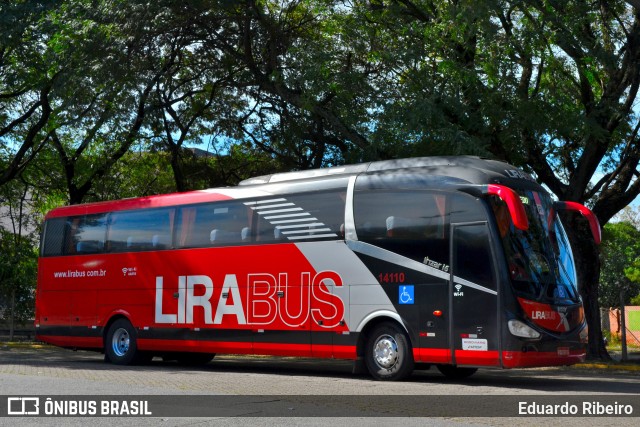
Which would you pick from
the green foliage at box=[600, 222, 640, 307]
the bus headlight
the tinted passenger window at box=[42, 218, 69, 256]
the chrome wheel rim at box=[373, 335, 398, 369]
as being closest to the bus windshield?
the bus headlight

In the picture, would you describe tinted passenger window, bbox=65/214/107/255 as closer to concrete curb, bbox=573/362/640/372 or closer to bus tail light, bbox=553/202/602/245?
bus tail light, bbox=553/202/602/245

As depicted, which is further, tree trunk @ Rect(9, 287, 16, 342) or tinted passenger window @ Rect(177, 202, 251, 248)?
tree trunk @ Rect(9, 287, 16, 342)

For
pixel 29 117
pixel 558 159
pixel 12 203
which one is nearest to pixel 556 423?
pixel 558 159

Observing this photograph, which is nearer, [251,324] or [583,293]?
[251,324]

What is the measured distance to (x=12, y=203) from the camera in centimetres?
3762

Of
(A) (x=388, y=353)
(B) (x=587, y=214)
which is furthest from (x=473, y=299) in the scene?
(B) (x=587, y=214)

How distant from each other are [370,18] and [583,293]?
331 inches

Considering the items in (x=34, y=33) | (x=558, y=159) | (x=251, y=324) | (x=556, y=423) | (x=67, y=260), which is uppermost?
(x=34, y=33)

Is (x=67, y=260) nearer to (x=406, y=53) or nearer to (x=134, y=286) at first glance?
(x=134, y=286)

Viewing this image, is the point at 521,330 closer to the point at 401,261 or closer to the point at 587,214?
the point at 401,261

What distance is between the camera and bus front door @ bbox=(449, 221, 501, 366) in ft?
46.6

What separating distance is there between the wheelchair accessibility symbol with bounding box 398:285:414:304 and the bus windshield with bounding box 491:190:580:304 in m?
1.88

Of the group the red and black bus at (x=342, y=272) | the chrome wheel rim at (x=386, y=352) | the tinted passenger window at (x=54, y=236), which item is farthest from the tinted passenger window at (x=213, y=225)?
the tinted passenger window at (x=54, y=236)

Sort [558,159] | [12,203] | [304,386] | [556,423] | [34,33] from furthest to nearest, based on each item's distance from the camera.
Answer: [12,203] < [34,33] < [558,159] < [304,386] < [556,423]
